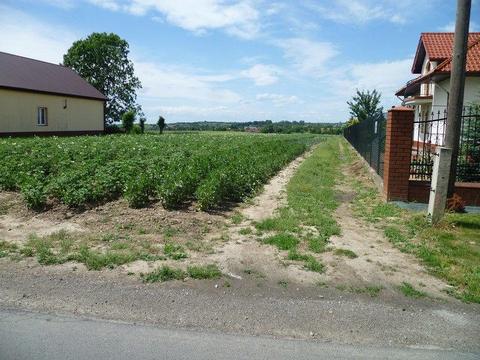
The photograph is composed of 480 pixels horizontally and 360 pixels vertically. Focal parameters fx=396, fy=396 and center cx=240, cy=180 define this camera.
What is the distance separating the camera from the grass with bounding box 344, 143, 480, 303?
4.41 meters

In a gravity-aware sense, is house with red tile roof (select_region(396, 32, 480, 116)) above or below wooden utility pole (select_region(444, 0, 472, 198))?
above

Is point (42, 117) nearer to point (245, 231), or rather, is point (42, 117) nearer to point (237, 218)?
point (237, 218)

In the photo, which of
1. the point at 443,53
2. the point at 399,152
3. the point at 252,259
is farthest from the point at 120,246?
the point at 443,53

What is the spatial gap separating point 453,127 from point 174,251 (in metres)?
5.14

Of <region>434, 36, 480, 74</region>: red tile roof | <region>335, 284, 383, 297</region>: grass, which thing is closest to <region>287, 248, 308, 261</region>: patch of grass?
<region>335, 284, 383, 297</region>: grass

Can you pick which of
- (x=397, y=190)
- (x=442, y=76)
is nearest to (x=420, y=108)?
(x=442, y=76)

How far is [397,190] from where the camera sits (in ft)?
26.9

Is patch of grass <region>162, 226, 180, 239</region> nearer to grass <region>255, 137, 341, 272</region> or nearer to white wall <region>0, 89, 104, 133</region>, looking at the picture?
grass <region>255, 137, 341, 272</region>

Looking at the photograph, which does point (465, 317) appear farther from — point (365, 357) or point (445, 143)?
point (445, 143)

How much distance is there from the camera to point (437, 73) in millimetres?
16078

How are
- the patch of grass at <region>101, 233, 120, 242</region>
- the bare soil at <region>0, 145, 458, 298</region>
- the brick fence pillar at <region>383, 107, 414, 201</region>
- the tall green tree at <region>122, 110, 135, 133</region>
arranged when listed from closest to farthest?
the bare soil at <region>0, 145, 458, 298</region> < the patch of grass at <region>101, 233, 120, 242</region> < the brick fence pillar at <region>383, 107, 414, 201</region> < the tall green tree at <region>122, 110, 135, 133</region>

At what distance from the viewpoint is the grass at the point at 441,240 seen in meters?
4.41

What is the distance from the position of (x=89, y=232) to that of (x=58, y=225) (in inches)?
28.9

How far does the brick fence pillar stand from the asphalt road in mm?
5444
